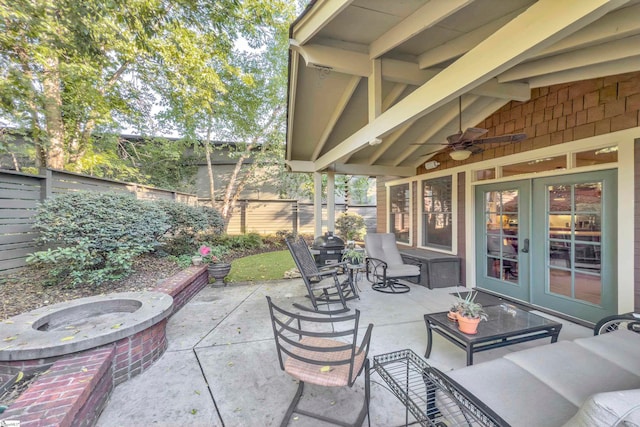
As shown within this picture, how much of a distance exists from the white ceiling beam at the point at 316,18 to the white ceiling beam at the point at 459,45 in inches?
55.9

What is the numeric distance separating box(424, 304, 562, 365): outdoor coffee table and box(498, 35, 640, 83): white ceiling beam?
267 centimetres

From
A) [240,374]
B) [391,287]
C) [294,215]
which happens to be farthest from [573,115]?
[294,215]

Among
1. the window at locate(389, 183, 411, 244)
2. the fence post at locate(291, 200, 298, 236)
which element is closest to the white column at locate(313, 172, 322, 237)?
the window at locate(389, 183, 411, 244)

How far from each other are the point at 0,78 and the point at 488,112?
8.17m

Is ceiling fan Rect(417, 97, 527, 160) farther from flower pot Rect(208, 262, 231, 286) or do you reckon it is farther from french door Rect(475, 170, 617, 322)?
flower pot Rect(208, 262, 231, 286)

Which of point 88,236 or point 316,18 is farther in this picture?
point 88,236

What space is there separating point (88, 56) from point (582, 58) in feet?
23.7

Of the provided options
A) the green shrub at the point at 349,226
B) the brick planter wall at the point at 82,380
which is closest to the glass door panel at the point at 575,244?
the brick planter wall at the point at 82,380

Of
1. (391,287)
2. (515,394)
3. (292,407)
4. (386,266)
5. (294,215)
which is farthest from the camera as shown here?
(294,215)

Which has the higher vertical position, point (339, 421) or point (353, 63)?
point (353, 63)

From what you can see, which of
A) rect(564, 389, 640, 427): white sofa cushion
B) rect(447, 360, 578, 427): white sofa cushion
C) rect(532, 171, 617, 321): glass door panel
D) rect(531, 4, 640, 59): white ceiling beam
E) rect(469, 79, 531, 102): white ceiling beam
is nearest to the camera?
rect(564, 389, 640, 427): white sofa cushion

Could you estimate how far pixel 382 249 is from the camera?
18.2 ft

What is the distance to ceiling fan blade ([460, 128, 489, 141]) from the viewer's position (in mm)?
3137

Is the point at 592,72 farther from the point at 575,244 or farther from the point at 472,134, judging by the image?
the point at 575,244
